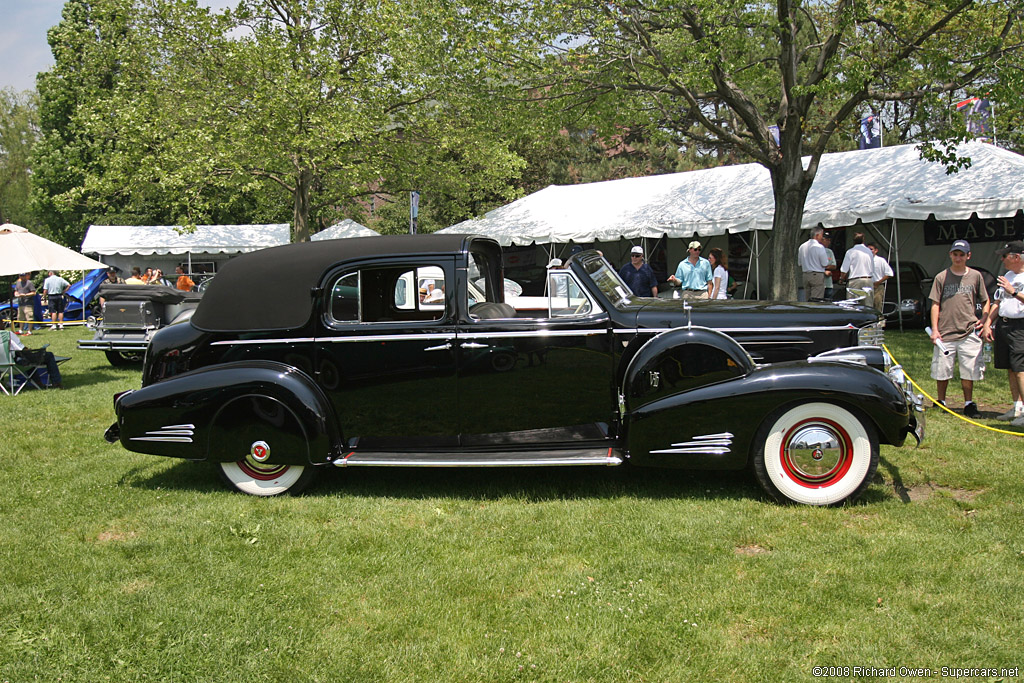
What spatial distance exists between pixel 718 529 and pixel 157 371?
175 inches

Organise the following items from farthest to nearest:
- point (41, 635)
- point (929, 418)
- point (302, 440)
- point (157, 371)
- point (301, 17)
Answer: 1. point (301, 17)
2. point (929, 418)
3. point (157, 371)
4. point (302, 440)
5. point (41, 635)

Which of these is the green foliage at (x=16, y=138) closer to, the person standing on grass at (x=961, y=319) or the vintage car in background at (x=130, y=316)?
the vintage car in background at (x=130, y=316)

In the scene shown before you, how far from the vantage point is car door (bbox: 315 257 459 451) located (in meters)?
5.59

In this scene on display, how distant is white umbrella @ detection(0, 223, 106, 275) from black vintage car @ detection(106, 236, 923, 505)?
245 inches

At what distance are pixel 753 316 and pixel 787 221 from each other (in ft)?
32.0

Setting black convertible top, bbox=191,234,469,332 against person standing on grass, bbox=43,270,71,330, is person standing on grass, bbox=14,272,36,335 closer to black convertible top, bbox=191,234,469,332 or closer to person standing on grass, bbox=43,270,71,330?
person standing on grass, bbox=43,270,71,330

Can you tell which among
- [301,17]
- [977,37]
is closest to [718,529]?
[977,37]

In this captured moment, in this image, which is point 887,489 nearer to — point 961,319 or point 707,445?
point 707,445

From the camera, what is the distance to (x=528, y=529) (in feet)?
16.4

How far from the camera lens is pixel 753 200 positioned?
17.6 m

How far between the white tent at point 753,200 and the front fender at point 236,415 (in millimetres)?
11169

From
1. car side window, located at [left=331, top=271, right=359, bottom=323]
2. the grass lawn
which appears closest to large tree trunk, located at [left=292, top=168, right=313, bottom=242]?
the grass lawn

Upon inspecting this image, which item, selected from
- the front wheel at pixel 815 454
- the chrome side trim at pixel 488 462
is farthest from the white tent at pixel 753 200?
the chrome side trim at pixel 488 462

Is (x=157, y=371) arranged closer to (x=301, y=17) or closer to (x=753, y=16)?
(x=753, y=16)
